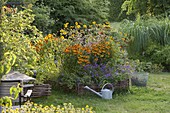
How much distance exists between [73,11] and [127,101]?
6.05m

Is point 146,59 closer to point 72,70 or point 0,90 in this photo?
point 72,70

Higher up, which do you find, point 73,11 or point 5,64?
point 73,11

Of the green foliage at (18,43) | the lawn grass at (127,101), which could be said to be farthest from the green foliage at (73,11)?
the green foliage at (18,43)

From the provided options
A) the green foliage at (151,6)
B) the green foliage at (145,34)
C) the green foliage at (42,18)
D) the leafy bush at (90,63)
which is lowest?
the leafy bush at (90,63)

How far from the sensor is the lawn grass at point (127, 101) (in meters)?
6.49

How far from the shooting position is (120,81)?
7777 mm

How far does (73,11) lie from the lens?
12555mm

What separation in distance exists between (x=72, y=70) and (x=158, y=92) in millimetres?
1860

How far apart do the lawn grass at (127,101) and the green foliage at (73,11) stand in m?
4.98

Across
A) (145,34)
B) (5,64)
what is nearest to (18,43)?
(5,64)

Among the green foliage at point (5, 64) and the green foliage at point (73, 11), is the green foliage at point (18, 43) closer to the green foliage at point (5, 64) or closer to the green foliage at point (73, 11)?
the green foliage at point (5, 64)

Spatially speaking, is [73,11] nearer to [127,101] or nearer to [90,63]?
[90,63]

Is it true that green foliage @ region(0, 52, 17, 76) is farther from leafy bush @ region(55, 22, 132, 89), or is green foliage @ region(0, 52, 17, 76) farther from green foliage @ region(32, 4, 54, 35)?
green foliage @ region(32, 4, 54, 35)

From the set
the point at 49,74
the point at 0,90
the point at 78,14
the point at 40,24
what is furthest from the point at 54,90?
the point at 78,14
